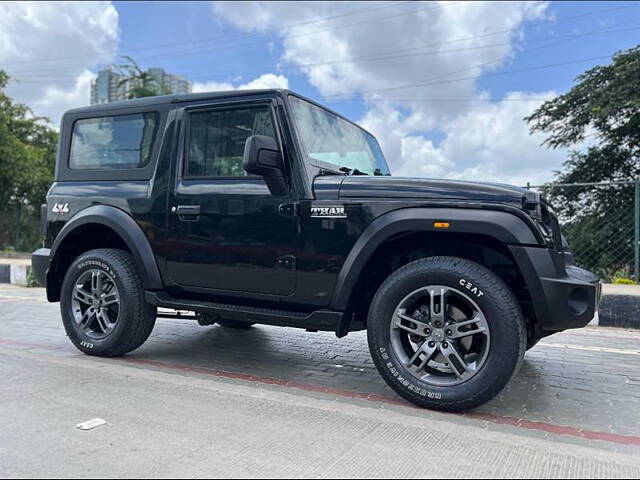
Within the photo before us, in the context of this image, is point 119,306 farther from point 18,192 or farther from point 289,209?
point 18,192

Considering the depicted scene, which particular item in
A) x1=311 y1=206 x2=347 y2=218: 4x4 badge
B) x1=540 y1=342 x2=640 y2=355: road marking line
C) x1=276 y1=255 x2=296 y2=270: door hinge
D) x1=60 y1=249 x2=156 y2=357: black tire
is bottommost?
x1=540 y1=342 x2=640 y2=355: road marking line

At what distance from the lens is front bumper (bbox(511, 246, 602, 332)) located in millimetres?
3242

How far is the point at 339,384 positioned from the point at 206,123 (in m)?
2.32

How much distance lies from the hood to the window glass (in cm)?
70

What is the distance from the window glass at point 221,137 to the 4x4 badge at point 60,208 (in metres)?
1.33

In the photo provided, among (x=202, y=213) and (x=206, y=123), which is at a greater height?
(x=206, y=123)

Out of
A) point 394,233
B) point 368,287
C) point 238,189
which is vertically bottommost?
point 368,287

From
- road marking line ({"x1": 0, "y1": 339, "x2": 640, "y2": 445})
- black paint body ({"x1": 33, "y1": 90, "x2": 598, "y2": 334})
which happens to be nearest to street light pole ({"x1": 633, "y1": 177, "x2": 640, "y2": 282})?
black paint body ({"x1": 33, "y1": 90, "x2": 598, "y2": 334})

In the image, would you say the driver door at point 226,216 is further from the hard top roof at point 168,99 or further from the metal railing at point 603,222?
the metal railing at point 603,222

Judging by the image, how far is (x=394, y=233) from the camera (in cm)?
354

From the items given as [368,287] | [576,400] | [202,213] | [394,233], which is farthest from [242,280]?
[576,400]

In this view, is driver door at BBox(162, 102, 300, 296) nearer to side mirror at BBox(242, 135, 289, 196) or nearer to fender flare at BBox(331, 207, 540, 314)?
side mirror at BBox(242, 135, 289, 196)

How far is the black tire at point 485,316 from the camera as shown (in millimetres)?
3262

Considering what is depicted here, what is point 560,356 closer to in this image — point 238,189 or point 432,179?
point 432,179
